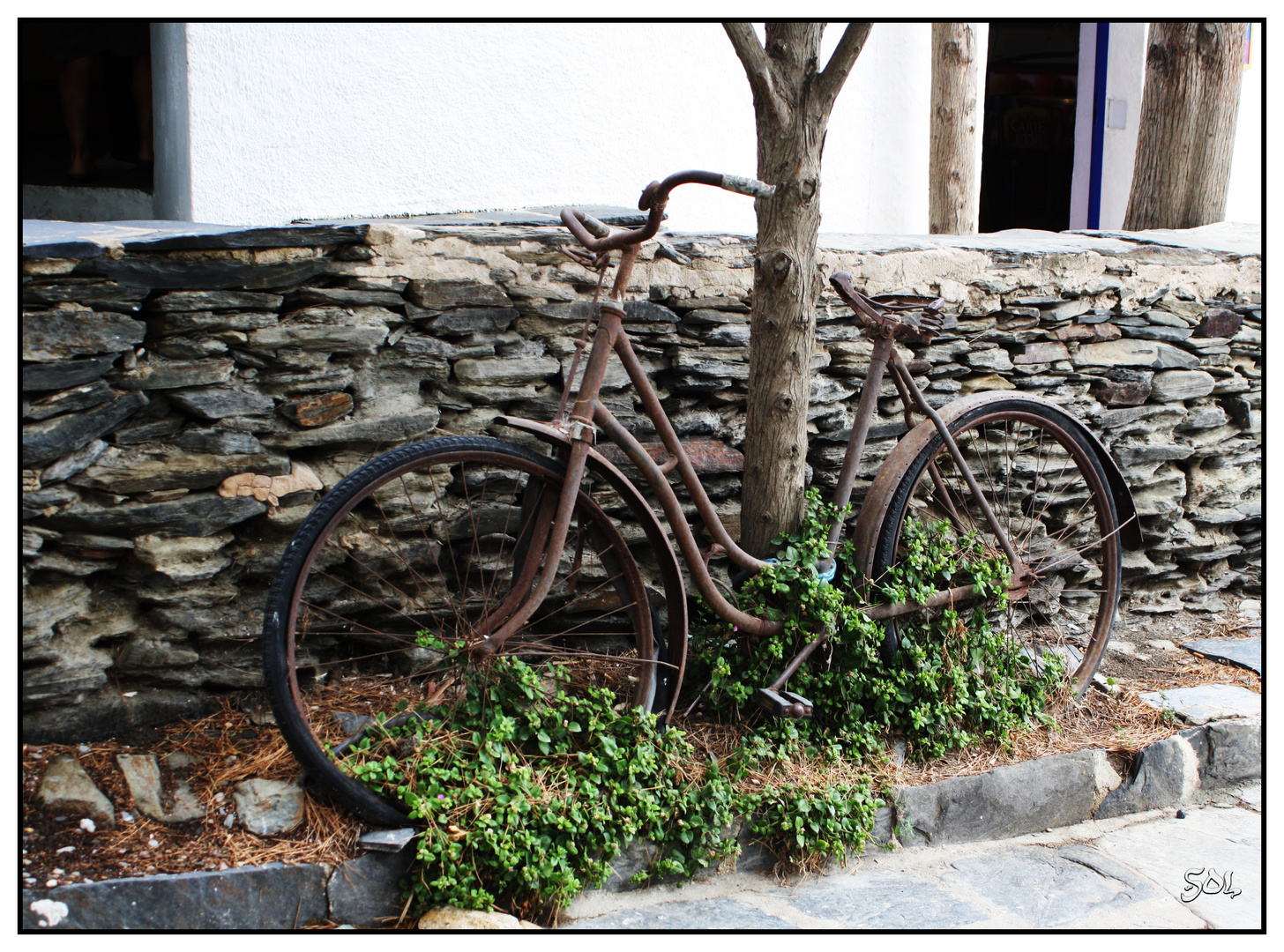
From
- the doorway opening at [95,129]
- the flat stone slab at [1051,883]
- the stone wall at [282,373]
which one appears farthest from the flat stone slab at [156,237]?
the flat stone slab at [1051,883]

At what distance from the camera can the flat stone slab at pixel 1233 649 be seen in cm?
340

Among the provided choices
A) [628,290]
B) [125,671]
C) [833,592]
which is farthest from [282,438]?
[833,592]

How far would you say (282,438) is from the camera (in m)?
2.44

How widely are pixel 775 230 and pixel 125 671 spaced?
2.03 metres

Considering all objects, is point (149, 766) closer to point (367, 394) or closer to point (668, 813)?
point (367, 394)

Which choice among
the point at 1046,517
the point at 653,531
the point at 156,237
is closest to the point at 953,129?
the point at 1046,517

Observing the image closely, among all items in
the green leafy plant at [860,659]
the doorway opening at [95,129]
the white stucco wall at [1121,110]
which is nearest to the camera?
the green leafy plant at [860,659]

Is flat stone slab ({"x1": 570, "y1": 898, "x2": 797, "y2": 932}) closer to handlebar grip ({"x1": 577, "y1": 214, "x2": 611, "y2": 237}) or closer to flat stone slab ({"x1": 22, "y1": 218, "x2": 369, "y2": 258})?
handlebar grip ({"x1": 577, "y1": 214, "x2": 611, "y2": 237})

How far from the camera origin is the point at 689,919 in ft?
6.91

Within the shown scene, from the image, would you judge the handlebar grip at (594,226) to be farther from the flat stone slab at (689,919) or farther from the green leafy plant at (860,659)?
the flat stone slab at (689,919)

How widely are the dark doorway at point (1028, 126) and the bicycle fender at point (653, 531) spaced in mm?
7005

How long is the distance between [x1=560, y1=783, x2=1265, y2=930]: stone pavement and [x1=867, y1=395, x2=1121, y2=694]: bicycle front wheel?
62 cm

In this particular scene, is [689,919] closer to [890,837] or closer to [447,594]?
[890,837]

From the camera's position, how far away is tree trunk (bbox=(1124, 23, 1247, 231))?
4.12m
